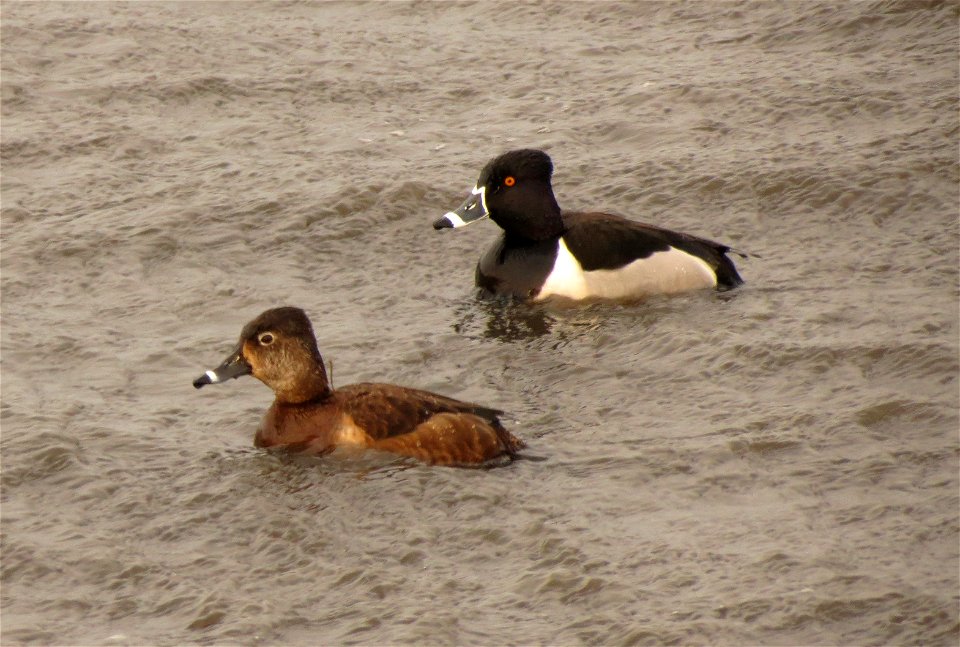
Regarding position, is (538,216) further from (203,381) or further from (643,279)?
(203,381)

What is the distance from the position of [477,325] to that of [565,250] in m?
0.93

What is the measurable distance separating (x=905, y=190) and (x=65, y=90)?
21.7 ft

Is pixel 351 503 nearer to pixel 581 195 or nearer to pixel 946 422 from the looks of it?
pixel 946 422

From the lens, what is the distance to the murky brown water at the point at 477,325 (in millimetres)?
6168

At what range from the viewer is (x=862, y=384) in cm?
787

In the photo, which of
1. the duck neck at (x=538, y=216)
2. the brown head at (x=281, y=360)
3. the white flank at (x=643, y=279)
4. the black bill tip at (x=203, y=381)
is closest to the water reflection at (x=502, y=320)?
the white flank at (x=643, y=279)

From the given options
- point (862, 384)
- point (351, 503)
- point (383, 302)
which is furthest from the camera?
point (383, 302)

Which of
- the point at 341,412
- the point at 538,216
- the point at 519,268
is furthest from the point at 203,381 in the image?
the point at 538,216

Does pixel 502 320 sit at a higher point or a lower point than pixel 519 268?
lower

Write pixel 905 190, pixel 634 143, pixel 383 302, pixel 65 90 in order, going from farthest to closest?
pixel 65 90 < pixel 634 143 < pixel 905 190 < pixel 383 302

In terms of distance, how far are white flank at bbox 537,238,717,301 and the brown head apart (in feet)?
8.67

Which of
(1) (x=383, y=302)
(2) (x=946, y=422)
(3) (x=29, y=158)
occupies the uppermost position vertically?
(3) (x=29, y=158)

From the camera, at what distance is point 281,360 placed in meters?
7.42

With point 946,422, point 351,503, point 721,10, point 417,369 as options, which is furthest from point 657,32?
point 351,503
